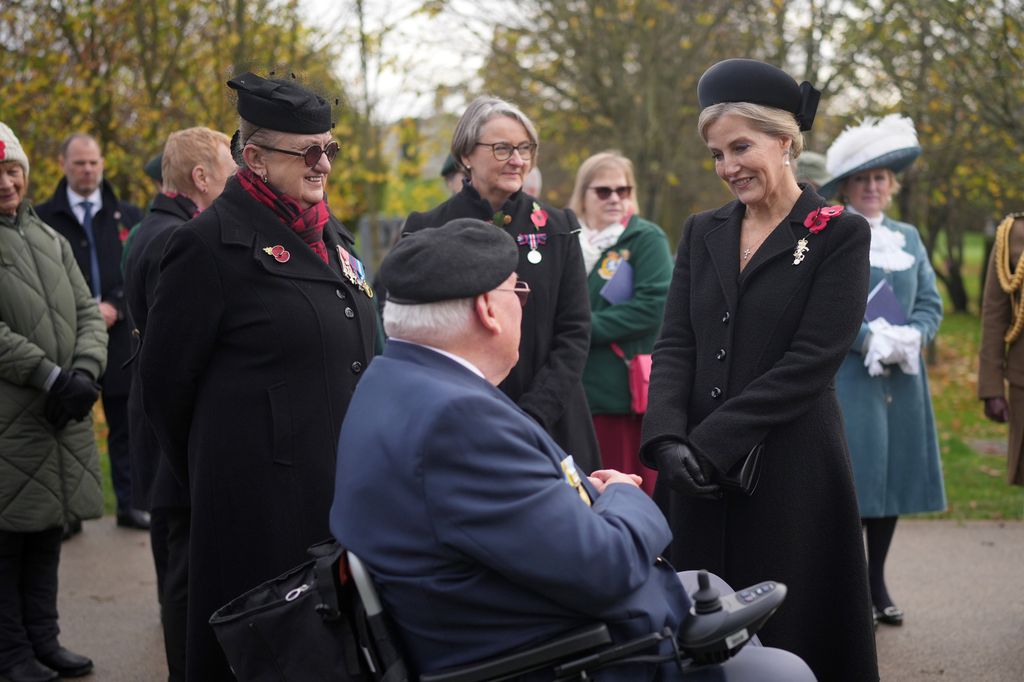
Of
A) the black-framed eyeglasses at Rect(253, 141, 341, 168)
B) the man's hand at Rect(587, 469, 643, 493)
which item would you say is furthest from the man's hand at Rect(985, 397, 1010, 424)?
the black-framed eyeglasses at Rect(253, 141, 341, 168)

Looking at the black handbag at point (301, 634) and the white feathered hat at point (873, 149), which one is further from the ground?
the white feathered hat at point (873, 149)

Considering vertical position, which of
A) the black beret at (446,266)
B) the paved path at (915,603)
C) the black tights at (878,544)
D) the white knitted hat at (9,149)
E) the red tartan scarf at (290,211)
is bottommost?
the paved path at (915,603)

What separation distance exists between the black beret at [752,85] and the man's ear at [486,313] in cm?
127

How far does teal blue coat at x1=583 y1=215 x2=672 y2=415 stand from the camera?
5523 mm

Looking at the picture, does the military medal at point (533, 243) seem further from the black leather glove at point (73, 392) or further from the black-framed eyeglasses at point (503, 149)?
the black leather glove at point (73, 392)

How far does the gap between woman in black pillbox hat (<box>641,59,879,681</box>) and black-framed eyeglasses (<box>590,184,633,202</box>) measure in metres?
2.38

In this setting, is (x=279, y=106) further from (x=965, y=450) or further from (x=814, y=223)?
(x=965, y=450)

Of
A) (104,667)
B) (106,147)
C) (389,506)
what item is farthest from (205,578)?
(106,147)

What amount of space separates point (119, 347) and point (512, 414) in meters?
5.42

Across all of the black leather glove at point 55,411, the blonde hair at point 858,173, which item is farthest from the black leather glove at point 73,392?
the blonde hair at point 858,173

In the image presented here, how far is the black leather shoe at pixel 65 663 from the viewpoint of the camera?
190 inches

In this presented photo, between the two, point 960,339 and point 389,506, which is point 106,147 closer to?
point 389,506

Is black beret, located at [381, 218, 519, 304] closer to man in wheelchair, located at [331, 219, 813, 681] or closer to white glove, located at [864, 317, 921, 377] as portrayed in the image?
man in wheelchair, located at [331, 219, 813, 681]

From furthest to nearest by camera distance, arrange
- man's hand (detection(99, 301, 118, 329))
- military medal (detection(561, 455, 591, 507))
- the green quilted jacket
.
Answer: man's hand (detection(99, 301, 118, 329)), the green quilted jacket, military medal (detection(561, 455, 591, 507))
